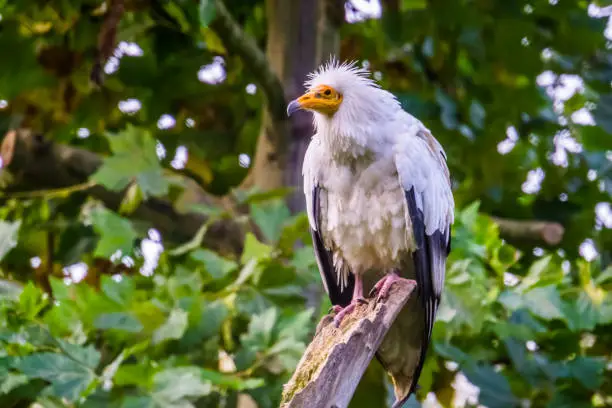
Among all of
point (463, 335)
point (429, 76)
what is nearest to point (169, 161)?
point (429, 76)

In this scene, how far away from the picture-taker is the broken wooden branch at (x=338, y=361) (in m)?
2.52

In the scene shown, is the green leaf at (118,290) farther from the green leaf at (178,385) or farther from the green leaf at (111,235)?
the green leaf at (178,385)

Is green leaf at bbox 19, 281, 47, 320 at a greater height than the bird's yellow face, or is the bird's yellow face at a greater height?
the bird's yellow face

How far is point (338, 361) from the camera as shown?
8.52ft

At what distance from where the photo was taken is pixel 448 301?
4.45 meters

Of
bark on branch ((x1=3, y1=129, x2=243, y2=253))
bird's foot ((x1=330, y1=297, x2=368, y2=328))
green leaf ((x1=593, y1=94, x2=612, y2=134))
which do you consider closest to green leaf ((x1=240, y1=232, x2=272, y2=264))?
bark on branch ((x1=3, y1=129, x2=243, y2=253))

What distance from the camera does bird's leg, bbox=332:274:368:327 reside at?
3053mm

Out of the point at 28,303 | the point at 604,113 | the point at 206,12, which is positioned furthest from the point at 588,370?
the point at 28,303

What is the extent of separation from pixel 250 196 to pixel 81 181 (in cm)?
107

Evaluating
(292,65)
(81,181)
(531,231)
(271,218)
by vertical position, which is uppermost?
(292,65)

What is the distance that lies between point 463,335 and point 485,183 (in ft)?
4.51

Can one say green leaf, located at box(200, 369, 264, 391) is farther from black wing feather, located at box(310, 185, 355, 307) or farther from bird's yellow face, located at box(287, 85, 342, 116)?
bird's yellow face, located at box(287, 85, 342, 116)

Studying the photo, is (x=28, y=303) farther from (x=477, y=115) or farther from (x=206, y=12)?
(x=477, y=115)

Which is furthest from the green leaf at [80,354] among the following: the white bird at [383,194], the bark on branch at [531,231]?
the bark on branch at [531,231]
